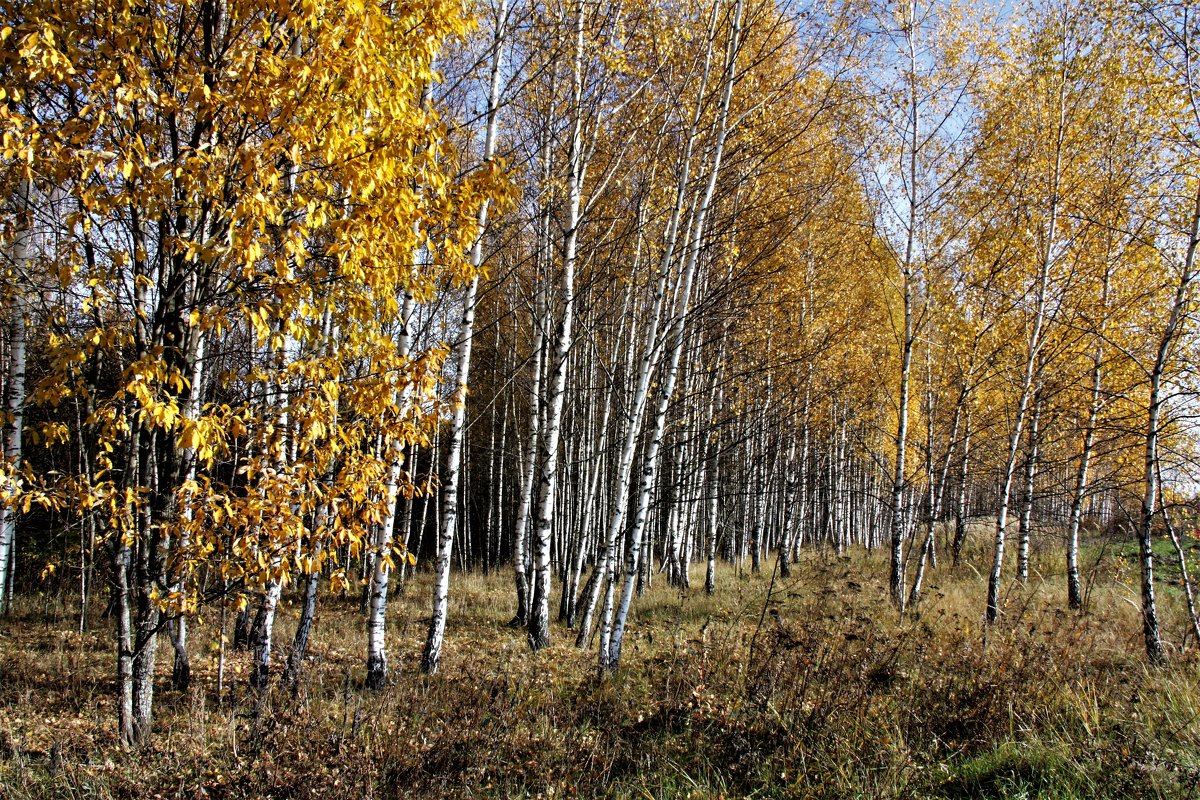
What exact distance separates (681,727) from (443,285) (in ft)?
15.6

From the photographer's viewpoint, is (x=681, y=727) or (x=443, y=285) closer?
(x=681, y=727)

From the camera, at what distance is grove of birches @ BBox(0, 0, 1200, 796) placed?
3180mm

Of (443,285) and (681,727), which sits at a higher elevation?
(443,285)

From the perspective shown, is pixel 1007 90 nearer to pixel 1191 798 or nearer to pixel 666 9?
pixel 666 9

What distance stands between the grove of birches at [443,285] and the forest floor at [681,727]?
185 millimetres

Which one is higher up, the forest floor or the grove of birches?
the grove of birches

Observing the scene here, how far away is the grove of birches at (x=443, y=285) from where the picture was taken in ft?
10.4

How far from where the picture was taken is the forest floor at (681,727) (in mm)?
3482

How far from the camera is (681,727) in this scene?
174 inches

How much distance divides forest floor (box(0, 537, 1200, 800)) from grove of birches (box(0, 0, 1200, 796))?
7.3 inches

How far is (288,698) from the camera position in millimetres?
4641

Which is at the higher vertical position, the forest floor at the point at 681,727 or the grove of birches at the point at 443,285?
the grove of birches at the point at 443,285

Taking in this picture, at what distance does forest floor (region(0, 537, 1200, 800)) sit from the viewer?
3.48m

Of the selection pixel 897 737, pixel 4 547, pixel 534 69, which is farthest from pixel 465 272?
pixel 4 547
